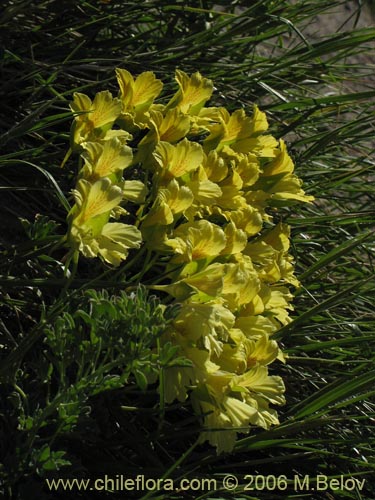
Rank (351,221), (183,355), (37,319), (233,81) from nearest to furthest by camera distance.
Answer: (183,355) → (37,319) → (351,221) → (233,81)

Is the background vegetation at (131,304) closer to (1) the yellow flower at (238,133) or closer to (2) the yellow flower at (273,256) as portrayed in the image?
(2) the yellow flower at (273,256)

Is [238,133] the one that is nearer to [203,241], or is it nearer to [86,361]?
[203,241]

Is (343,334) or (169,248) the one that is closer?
(169,248)

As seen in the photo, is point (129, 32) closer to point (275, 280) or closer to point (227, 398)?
point (275, 280)

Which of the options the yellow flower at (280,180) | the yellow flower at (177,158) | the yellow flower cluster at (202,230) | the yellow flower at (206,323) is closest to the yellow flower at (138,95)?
the yellow flower cluster at (202,230)

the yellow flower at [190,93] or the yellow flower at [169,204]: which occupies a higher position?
the yellow flower at [190,93]

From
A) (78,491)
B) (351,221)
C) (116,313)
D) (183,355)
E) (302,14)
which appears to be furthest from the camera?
(302,14)

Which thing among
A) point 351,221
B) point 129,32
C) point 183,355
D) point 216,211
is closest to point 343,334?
point 351,221

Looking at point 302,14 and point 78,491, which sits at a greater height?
point 302,14

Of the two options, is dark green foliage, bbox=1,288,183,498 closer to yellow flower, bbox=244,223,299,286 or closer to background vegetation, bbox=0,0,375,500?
background vegetation, bbox=0,0,375,500
